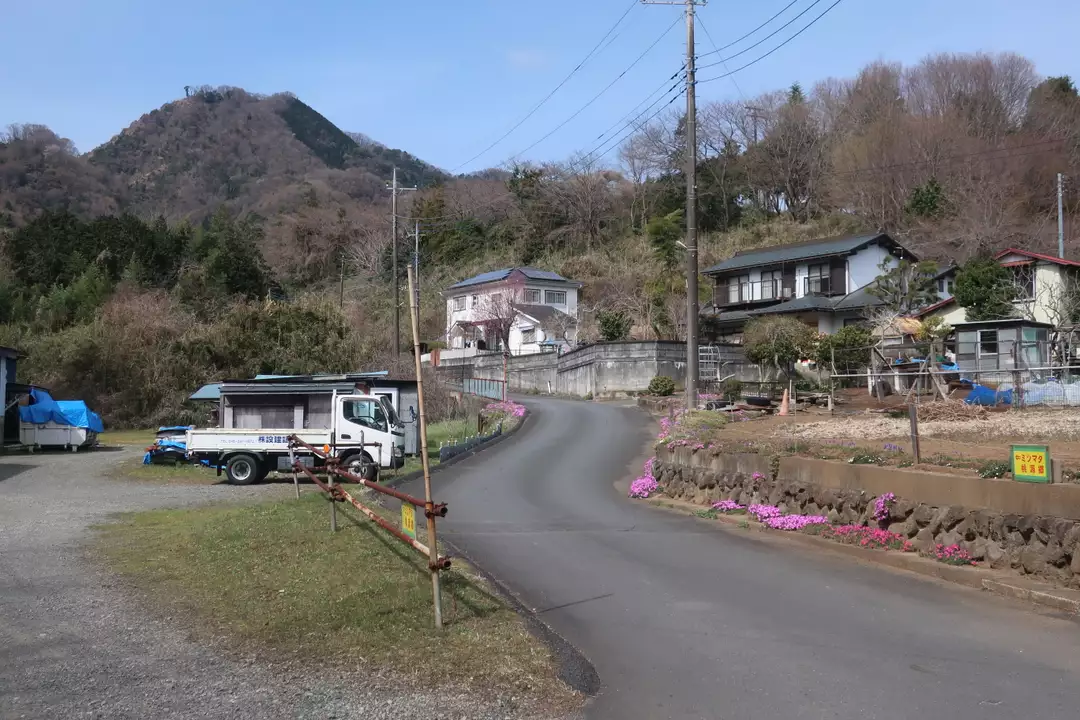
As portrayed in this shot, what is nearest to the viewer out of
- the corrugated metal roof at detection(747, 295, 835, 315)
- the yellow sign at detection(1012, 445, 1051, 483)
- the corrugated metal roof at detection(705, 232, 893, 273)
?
the yellow sign at detection(1012, 445, 1051, 483)

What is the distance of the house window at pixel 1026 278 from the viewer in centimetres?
3503

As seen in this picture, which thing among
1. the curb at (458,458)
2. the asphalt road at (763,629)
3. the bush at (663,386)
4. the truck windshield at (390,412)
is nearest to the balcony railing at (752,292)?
the bush at (663,386)

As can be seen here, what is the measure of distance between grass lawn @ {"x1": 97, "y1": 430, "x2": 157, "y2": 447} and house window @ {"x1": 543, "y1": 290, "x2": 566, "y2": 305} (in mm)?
30780

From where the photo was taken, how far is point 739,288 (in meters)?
50.2

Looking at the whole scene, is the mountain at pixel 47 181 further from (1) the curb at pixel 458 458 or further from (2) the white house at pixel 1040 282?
(2) the white house at pixel 1040 282

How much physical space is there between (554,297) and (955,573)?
53505 millimetres

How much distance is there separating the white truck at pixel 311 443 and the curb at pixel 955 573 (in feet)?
37.4

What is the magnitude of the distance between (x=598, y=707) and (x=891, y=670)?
2238 mm

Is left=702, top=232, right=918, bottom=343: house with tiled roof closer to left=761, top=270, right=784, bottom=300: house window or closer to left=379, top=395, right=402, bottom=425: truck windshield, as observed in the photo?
left=761, top=270, right=784, bottom=300: house window

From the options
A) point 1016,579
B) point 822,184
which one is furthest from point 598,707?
point 822,184

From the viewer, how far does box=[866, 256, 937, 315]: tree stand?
122ft

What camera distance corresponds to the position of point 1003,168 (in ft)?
168

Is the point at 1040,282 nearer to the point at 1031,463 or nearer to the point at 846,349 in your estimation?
the point at 846,349

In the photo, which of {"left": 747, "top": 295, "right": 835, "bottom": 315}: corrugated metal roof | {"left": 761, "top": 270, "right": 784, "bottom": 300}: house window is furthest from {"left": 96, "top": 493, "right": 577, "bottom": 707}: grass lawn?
{"left": 761, "top": 270, "right": 784, "bottom": 300}: house window
